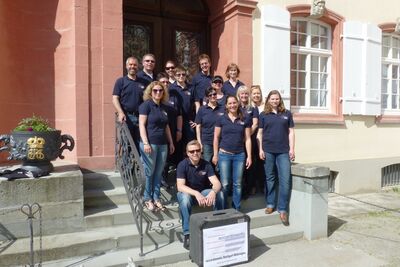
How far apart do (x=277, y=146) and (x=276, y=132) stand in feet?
0.61

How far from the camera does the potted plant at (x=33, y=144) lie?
172 inches

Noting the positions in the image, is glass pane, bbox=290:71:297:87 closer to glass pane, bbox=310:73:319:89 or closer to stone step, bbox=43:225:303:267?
glass pane, bbox=310:73:319:89

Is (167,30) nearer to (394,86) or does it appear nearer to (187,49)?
(187,49)

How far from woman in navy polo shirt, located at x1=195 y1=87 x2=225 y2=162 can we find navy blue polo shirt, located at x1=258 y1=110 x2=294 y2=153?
2.11 feet

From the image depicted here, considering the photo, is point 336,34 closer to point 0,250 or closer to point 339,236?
point 339,236

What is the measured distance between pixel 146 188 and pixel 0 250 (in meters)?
1.69

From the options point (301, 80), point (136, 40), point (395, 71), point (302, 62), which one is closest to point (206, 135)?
point (136, 40)

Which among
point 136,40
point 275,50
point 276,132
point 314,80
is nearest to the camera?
point 276,132

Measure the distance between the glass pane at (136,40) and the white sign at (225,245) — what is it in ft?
13.4

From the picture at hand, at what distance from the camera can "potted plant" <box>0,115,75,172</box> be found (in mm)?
4379

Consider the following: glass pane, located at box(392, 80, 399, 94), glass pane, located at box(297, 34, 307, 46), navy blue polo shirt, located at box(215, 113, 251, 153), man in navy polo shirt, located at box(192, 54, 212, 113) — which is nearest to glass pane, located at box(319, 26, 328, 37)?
glass pane, located at box(297, 34, 307, 46)

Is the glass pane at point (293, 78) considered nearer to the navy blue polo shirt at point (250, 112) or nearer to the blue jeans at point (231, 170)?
the navy blue polo shirt at point (250, 112)

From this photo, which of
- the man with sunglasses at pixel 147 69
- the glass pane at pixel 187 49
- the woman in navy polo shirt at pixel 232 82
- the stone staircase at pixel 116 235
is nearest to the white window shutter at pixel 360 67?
the glass pane at pixel 187 49

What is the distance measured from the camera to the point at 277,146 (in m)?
5.13
